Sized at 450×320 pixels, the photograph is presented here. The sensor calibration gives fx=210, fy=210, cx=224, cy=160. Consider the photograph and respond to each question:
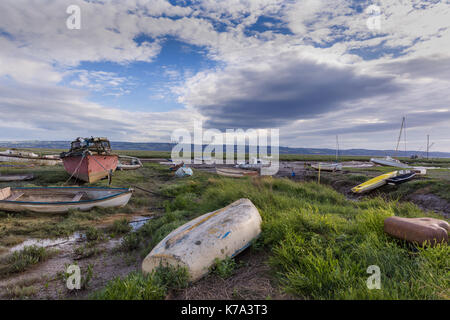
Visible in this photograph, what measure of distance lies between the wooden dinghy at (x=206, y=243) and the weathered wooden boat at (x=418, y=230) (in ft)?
8.33

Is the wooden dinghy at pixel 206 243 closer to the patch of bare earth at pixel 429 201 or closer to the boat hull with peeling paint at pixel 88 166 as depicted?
the patch of bare earth at pixel 429 201

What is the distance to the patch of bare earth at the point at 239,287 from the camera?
304 centimetres

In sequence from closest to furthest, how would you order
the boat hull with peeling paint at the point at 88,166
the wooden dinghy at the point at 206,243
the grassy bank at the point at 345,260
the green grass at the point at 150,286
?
the grassy bank at the point at 345,260 < the green grass at the point at 150,286 < the wooden dinghy at the point at 206,243 < the boat hull with peeling paint at the point at 88,166

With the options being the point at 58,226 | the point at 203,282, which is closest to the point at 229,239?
the point at 203,282

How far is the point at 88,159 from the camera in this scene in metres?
15.4

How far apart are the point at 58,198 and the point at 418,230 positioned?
14.8m

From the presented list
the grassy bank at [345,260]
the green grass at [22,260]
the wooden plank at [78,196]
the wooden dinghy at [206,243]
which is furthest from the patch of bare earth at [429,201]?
the wooden plank at [78,196]

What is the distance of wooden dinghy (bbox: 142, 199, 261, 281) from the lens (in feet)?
11.7

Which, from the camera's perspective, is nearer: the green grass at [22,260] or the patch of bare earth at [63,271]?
the patch of bare earth at [63,271]

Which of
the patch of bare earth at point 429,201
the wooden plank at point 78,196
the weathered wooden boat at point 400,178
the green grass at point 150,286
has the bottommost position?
the patch of bare earth at point 429,201

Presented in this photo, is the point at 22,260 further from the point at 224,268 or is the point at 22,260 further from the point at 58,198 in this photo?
the point at 58,198

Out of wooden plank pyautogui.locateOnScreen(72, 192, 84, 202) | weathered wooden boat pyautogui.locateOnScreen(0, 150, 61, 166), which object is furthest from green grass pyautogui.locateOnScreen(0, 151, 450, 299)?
weathered wooden boat pyautogui.locateOnScreen(0, 150, 61, 166)

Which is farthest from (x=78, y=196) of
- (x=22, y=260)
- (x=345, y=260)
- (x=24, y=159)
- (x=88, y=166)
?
(x=24, y=159)

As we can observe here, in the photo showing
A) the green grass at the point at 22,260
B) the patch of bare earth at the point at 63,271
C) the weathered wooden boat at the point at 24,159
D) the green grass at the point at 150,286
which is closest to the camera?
the green grass at the point at 150,286
